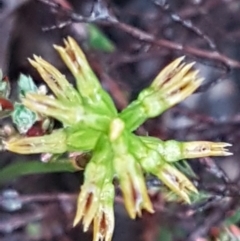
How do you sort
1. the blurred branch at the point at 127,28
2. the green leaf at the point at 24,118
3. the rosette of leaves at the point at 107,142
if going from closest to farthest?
the rosette of leaves at the point at 107,142 < the green leaf at the point at 24,118 < the blurred branch at the point at 127,28

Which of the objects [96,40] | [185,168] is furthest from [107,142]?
[96,40]

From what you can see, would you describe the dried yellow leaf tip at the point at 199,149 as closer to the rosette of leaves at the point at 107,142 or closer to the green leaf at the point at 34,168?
the rosette of leaves at the point at 107,142

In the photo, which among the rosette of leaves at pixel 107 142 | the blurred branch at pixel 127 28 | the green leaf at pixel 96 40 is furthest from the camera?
the green leaf at pixel 96 40

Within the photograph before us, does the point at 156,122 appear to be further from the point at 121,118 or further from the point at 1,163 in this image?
the point at 121,118

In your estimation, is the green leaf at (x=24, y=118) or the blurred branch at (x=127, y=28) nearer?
the green leaf at (x=24, y=118)

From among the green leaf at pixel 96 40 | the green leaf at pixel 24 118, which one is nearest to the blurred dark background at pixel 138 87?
the green leaf at pixel 96 40

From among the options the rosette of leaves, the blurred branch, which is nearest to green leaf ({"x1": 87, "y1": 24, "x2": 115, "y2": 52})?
the blurred branch

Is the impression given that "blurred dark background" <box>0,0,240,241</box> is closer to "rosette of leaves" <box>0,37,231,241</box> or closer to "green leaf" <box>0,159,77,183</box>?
"green leaf" <box>0,159,77,183</box>
